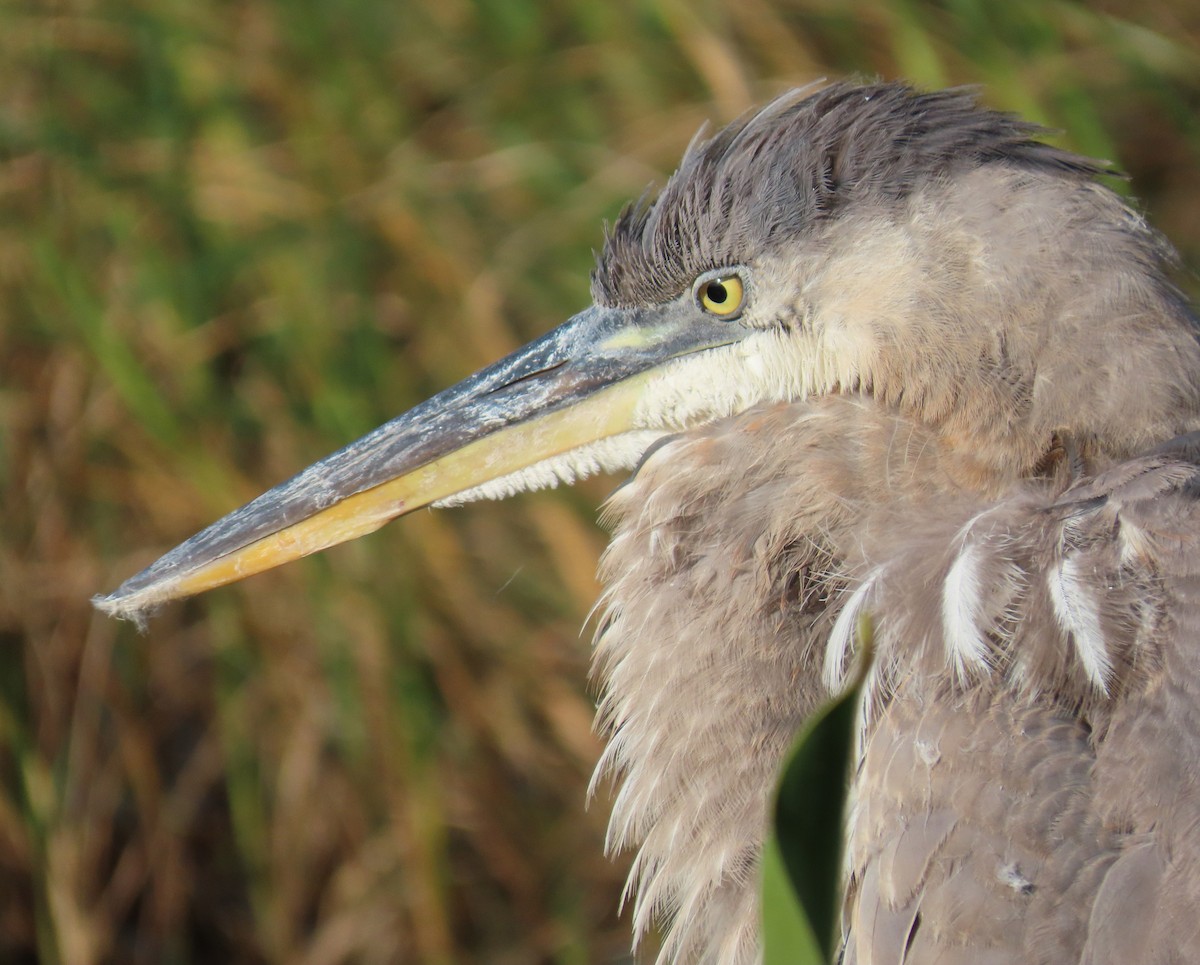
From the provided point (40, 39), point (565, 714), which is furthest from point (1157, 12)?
point (40, 39)

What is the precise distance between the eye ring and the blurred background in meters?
1.41

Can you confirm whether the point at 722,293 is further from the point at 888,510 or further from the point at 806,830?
the point at 806,830

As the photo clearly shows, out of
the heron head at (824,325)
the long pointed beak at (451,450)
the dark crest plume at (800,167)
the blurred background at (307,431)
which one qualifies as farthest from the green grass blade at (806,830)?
the blurred background at (307,431)

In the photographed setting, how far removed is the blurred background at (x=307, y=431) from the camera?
118 inches

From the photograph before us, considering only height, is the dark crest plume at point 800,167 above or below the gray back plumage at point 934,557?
above

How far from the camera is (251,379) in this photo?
126 inches

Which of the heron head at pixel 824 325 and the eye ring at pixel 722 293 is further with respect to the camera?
the eye ring at pixel 722 293

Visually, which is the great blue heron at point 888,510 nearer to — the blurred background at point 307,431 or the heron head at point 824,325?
the heron head at point 824,325

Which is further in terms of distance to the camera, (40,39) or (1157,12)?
(1157,12)

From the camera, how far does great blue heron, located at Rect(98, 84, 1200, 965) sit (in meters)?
1.32

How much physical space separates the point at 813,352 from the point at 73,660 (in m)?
2.10

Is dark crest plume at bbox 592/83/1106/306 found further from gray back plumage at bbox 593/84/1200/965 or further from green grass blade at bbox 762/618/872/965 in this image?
green grass blade at bbox 762/618/872/965

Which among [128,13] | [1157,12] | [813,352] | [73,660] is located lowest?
[73,660]

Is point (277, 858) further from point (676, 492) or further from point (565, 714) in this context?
point (676, 492)
